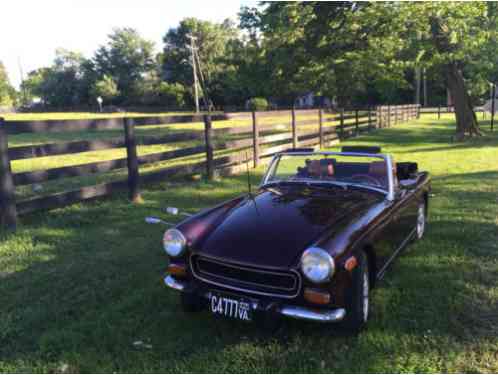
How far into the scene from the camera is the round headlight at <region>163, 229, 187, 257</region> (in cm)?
341

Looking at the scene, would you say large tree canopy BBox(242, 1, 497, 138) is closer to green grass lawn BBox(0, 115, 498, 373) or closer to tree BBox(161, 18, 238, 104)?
green grass lawn BBox(0, 115, 498, 373)

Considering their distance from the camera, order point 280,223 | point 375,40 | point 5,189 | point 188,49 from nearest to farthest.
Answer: point 280,223
point 5,189
point 375,40
point 188,49

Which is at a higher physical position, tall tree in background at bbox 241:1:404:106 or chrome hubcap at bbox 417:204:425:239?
tall tree in background at bbox 241:1:404:106

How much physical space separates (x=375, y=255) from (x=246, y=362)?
1371mm

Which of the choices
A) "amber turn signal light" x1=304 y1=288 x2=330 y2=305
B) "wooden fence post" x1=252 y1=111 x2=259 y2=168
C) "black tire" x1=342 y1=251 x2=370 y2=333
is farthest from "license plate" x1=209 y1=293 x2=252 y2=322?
"wooden fence post" x1=252 y1=111 x2=259 y2=168

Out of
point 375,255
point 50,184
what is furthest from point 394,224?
point 50,184

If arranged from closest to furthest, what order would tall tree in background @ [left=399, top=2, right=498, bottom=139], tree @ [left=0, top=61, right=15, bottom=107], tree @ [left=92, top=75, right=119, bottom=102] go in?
tall tree in background @ [left=399, top=2, right=498, bottom=139], tree @ [left=92, top=75, right=119, bottom=102], tree @ [left=0, top=61, right=15, bottom=107]

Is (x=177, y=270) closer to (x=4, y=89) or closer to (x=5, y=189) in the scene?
(x=5, y=189)

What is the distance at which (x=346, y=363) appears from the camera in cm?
291

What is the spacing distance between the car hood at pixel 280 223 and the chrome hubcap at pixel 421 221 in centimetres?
146

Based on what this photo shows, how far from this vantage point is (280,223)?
11.5 feet

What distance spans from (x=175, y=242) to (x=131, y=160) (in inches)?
169

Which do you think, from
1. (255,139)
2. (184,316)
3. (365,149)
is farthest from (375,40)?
(184,316)

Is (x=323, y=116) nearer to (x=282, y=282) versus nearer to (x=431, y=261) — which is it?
(x=431, y=261)
